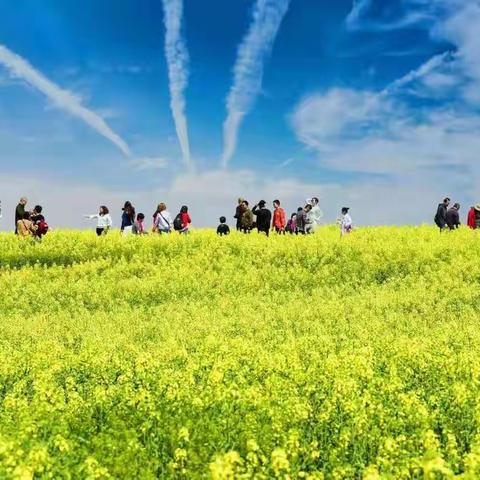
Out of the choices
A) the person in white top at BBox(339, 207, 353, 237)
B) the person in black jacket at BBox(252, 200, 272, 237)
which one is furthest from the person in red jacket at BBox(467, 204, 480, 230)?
the person in black jacket at BBox(252, 200, 272, 237)

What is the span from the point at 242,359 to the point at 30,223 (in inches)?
1248

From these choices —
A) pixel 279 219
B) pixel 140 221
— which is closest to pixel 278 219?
pixel 279 219

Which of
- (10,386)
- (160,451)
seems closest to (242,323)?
(10,386)

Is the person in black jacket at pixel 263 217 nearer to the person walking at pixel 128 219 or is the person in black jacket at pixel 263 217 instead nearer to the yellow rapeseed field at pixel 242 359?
the yellow rapeseed field at pixel 242 359

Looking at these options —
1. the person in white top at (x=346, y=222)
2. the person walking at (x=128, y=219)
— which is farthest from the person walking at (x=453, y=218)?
the person walking at (x=128, y=219)

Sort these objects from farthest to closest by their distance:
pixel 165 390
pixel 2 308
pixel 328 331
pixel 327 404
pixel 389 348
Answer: pixel 2 308, pixel 328 331, pixel 389 348, pixel 165 390, pixel 327 404

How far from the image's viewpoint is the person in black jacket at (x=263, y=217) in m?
44.2

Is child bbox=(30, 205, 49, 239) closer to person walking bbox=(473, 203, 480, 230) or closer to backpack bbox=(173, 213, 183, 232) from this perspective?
backpack bbox=(173, 213, 183, 232)

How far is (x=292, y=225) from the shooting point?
155 ft

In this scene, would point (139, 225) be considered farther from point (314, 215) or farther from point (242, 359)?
point (242, 359)

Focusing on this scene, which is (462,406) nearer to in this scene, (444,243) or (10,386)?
(10,386)

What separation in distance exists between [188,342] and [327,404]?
8.72 m

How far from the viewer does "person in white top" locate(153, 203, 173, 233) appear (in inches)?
1757

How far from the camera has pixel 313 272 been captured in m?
36.2
